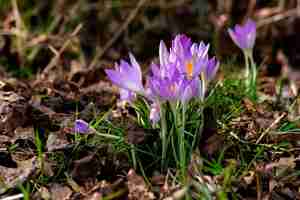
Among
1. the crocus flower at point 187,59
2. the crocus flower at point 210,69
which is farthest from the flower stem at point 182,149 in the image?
the crocus flower at point 210,69

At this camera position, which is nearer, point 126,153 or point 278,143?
point 126,153

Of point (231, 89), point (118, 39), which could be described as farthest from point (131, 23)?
point (231, 89)

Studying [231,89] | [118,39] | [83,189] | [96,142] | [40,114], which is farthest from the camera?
[118,39]

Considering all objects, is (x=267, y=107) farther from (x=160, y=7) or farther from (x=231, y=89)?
(x=160, y=7)

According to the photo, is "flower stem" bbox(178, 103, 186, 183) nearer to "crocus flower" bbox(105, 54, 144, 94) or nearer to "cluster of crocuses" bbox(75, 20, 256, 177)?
"cluster of crocuses" bbox(75, 20, 256, 177)

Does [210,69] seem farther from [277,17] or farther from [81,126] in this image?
[277,17]

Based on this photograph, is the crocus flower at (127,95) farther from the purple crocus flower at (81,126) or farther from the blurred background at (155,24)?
the blurred background at (155,24)
